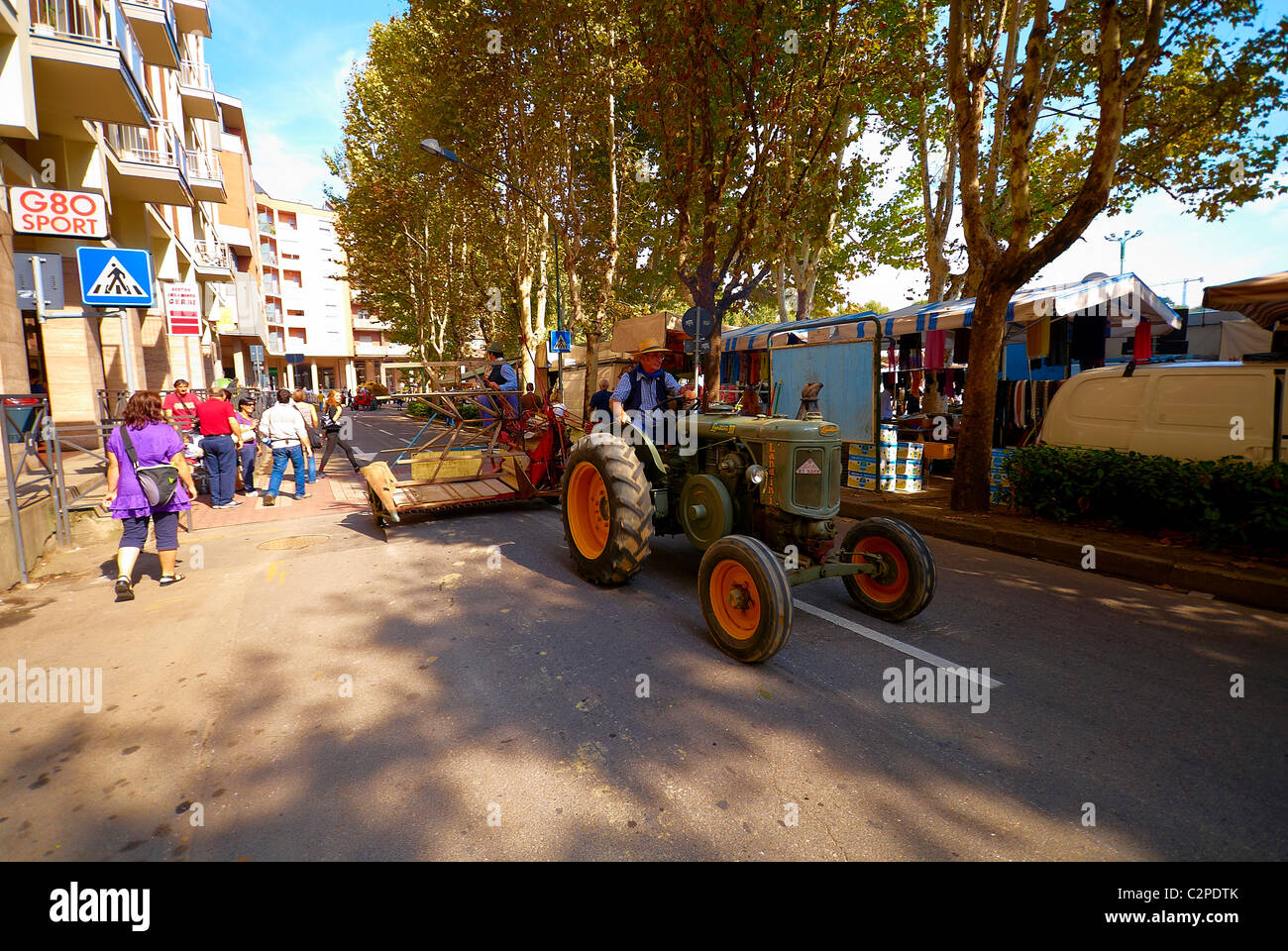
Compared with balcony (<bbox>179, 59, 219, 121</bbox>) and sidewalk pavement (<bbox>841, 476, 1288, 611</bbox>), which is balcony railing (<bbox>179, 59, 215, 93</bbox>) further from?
sidewalk pavement (<bbox>841, 476, 1288, 611</bbox>)

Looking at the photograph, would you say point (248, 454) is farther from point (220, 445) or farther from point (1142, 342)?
point (1142, 342)

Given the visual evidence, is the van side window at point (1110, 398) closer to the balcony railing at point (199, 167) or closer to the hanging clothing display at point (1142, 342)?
the hanging clothing display at point (1142, 342)

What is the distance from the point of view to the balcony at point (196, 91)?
25.1 meters

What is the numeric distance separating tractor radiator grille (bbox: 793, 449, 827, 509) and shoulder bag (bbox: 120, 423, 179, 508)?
531 cm

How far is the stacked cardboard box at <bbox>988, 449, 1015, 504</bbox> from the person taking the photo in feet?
27.3

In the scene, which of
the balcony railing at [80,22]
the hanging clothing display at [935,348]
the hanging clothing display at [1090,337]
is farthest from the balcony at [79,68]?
the hanging clothing display at [1090,337]

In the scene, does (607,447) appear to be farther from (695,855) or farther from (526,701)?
(695,855)

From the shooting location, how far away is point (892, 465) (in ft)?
33.3

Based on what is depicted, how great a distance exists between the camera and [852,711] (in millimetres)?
3361

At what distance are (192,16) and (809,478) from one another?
34793mm

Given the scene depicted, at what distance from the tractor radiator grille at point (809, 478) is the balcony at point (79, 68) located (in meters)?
15.2

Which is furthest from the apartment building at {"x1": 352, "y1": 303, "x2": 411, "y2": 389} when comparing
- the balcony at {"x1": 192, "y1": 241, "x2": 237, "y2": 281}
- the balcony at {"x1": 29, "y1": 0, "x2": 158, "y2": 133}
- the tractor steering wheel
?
the tractor steering wheel
